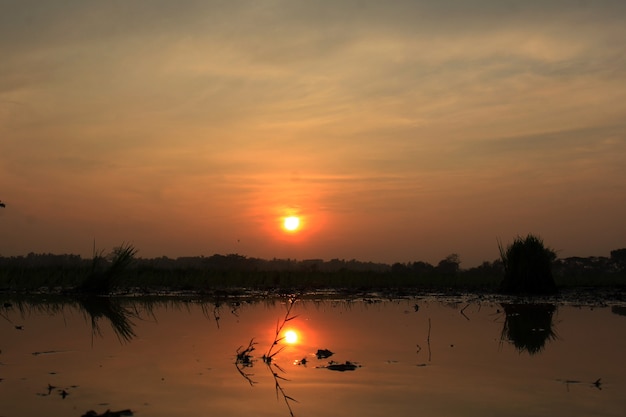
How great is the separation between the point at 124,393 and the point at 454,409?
9.72 ft

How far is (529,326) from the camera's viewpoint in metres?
13.2

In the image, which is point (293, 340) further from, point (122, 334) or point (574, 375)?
point (574, 375)

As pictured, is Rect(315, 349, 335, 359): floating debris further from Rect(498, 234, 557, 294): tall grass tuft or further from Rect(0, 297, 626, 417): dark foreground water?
Rect(498, 234, 557, 294): tall grass tuft

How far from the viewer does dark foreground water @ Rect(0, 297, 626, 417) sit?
6.32m

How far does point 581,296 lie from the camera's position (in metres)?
22.8

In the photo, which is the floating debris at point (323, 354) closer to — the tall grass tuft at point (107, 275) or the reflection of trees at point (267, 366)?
the reflection of trees at point (267, 366)

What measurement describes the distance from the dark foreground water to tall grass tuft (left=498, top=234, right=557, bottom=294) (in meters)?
8.65

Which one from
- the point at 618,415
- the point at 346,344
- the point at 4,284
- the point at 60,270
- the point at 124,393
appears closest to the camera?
the point at 618,415

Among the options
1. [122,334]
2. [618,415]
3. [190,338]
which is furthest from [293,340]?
[618,415]

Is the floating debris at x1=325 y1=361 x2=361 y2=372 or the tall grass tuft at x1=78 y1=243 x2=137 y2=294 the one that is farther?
the tall grass tuft at x1=78 y1=243 x2=137 y2=294

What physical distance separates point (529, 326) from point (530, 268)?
36.2 ft

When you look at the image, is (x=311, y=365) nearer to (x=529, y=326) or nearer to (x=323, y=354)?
(x=323, y=354)

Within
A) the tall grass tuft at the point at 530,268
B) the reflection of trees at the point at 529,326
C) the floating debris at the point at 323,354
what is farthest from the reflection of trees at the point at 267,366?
the tall grass tuft at the point at 530,268

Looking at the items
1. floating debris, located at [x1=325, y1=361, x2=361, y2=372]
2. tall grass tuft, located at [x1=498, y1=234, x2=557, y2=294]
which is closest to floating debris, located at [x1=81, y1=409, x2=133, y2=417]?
floating debris, located at [x1=325, y1=361, x2=361, y2=372]
